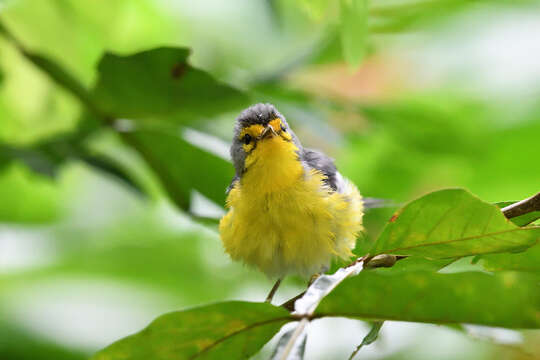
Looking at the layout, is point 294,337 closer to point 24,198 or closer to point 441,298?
point 441,298

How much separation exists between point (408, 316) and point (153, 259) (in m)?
2.00

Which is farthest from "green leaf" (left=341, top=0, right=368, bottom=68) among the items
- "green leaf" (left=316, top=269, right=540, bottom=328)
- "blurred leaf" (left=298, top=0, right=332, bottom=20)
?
"green leaf" (left=316, top=269, right=540, bottom=328)

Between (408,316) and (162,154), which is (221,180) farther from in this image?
(408,316)

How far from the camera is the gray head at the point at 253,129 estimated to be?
85.6 inches

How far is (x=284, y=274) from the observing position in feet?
6.79

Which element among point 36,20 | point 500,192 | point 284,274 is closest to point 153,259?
point 284,274

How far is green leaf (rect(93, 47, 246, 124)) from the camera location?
169cm

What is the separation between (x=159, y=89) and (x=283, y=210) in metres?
0.51

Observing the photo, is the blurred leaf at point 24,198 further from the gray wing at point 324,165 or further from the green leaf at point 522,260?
the green leaf at point 522,260

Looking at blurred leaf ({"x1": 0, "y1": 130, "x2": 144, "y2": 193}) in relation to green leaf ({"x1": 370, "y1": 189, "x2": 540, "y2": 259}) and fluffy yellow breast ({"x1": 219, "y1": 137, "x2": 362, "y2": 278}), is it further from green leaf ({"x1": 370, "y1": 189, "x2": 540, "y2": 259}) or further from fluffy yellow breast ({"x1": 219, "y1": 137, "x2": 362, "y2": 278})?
green leaf ({"x1": 370, "y1": 189, "x2": 540, "y2": 259})

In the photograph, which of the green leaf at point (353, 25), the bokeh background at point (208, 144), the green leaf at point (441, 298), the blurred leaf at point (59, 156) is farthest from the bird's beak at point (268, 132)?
the green leaf at point (441, 298)

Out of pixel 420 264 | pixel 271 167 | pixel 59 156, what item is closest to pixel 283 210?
pixel 271 167

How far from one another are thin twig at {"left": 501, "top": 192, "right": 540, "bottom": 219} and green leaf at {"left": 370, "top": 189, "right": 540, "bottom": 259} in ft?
0.16

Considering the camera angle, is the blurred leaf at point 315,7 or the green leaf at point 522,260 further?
the blurred leaf at point 315,7
